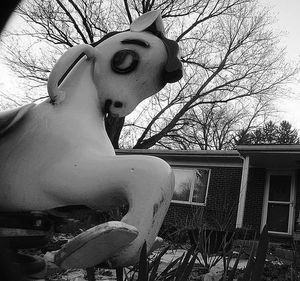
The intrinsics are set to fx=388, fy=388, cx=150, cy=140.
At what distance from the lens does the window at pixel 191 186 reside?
12641 millimetres

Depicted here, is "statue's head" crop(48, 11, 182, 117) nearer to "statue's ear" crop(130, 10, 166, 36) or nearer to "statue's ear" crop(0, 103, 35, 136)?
"statue's ear" crop(130, 10, 166, 36)

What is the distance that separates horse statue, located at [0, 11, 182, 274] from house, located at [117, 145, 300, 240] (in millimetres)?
9228

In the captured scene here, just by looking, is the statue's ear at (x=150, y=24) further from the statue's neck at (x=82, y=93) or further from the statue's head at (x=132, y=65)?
the statue's neck at (x=82, y=93)

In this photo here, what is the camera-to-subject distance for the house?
35.8 feet

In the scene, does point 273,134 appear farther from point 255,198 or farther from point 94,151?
point 94,151

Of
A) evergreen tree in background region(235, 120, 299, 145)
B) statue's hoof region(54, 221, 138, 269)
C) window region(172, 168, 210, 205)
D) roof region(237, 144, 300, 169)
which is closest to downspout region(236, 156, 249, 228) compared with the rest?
roof region(237, 144, 300, 169)

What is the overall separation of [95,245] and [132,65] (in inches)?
31.0

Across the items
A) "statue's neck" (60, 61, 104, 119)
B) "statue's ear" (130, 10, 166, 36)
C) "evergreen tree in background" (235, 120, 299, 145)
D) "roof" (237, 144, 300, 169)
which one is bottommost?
"statue's neck" (60, 61, 104, 119)

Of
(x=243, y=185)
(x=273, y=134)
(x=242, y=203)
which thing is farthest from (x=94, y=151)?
(x=273, y=134)

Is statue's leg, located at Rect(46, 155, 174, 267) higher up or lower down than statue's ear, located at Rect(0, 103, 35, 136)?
lower down

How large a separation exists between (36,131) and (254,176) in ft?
37.6

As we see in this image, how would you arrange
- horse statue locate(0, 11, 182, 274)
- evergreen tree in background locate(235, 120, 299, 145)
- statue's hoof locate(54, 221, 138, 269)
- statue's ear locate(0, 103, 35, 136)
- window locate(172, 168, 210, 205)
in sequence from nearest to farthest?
statue's hoof locate(54, 221, 138, 269) < horse statue locate(0, 11, 182, 274) < statue's ear locate(0, 103, 35, 136) < window locate(172, 168, 210, 205) < evergreen tree in background locate(235, 120, 299, 145)

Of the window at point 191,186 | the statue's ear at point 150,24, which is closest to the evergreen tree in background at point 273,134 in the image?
the window at point 191,186

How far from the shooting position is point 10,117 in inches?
50.5
